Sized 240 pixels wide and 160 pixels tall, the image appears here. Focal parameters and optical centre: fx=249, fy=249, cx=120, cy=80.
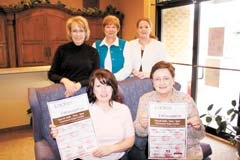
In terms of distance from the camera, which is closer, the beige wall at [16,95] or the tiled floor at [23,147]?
the tiled floor at [23,147]

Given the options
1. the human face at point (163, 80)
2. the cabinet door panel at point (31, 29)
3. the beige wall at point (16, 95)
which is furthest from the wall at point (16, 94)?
the human face at point (163, 80)

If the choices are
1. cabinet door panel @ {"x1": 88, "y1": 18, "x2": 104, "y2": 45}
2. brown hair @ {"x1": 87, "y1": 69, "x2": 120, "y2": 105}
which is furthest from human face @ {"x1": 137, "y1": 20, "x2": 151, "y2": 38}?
cabinet door panel @ {"x1": 88, "y1": 18, "x2": 104, "y2": 45}

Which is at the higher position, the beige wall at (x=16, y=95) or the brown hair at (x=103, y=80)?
the brown hair at (x=103, y=80)

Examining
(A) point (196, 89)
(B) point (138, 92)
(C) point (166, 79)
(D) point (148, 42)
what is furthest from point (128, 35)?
(C) point (166, 79)

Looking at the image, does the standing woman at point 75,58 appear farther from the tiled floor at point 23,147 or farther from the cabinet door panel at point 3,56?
the cabinet door panel at point 3,56

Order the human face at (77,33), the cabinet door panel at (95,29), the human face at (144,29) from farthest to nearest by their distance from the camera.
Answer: the cabinet door panel at (95,29), the human face at (144,29), the human face at (77,33)

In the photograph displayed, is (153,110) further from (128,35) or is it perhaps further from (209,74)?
(128,35)

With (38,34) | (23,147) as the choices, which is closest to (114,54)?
(23,147)

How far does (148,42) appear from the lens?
264 cm

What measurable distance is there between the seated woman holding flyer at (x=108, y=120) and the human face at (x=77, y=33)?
573 mm

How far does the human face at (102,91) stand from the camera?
158 centimetres

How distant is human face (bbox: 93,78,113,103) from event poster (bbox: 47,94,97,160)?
111 millimetres

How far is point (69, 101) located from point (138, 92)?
861mm

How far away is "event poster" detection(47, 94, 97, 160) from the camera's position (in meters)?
1.44
